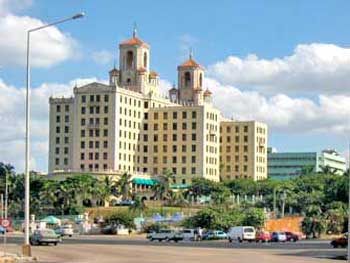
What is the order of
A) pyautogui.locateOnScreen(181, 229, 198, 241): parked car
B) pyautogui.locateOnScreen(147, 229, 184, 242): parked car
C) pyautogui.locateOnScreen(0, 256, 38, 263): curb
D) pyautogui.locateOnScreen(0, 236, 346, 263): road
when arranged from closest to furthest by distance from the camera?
pyautogui.locateOnScreen(0, 256, 38, 263): curb < pyautogui.locateOnScreen(0, 236, 346, 263): road < pyautogui.locateOnScreen(147, 229, 184, 242): parked car < pyautogui.locateOnScreen(181, 229, 198, 241): parked car

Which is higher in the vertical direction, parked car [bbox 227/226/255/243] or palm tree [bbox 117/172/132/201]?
palm tree [bbox 117/172/132/201]

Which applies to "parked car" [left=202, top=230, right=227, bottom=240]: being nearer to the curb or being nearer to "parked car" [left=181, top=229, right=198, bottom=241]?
"parked car" [left=181, top=229, right=198, bottom=241]

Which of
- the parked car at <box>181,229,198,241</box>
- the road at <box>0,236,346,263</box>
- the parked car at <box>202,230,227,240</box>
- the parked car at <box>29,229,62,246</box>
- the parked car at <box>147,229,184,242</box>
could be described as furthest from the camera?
the parked car at <box>202,230,227,240</box>

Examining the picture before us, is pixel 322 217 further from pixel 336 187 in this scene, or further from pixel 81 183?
pixel 81 183

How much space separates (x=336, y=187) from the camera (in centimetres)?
17425

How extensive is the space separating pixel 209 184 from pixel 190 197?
4749mm

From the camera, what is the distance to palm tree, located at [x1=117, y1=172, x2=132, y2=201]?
7451 inches

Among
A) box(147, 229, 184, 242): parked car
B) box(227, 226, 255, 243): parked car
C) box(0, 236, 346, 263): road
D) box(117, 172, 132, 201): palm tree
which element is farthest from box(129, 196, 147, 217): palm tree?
box(0, 236, 346, 263): road

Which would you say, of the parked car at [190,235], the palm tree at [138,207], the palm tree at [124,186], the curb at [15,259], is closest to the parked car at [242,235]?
the parked car at [190,235]

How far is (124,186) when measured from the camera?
190 m

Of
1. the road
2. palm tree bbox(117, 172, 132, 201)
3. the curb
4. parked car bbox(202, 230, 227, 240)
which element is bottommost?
parked car bbox(202, 230, 227, 240)

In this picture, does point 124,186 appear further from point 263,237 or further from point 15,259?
point 15,259

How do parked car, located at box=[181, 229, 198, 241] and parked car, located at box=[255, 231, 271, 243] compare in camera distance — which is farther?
parked car, located at box=[181, 229, 198, 241]

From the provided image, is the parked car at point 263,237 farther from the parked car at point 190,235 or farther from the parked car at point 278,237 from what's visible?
the parked car at point 190,235
